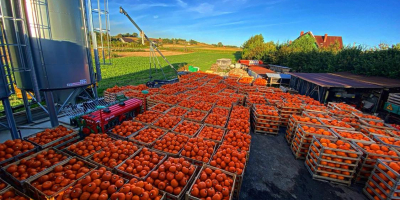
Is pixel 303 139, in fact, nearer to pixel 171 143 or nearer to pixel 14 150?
pixel 171 143

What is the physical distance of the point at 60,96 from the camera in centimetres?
867

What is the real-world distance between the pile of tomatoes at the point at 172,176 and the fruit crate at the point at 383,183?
541cm

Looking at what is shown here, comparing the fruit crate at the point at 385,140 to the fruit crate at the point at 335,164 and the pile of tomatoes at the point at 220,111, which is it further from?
the pile of tomatoes at the point at 220,111

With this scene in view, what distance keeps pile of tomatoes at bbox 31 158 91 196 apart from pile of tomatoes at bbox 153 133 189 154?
2.07 m

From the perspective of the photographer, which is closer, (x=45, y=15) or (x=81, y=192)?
(x=81, y=192)

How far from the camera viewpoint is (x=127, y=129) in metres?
6.66

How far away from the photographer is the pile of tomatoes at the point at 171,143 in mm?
5598

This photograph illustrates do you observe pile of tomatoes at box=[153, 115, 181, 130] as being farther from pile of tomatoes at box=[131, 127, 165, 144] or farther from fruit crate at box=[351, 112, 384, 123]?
fruit crate at box=[351, 112, 384, 123]

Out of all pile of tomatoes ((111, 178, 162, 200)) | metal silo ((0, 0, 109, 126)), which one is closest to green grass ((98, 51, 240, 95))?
metal silo ((0, 0, 109, 126))

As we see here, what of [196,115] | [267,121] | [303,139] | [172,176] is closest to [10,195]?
[172,176]

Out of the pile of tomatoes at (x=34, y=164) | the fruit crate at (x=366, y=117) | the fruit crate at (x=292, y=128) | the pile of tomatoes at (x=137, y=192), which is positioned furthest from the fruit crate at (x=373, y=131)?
the pile of tomatoes at (x=34, y=164)

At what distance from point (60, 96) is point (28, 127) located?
2.05 metres

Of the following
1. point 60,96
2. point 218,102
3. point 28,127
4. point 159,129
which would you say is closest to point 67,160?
point 159,129

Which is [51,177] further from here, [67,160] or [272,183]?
[272,183]
